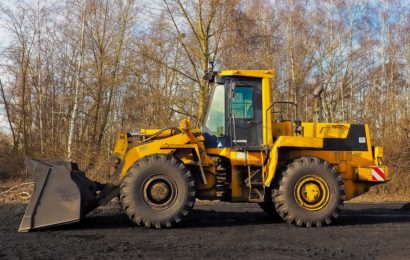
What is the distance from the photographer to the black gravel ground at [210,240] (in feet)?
20.5

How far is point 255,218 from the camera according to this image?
9.91 meters

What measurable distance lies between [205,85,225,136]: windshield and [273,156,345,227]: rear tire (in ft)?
4.62

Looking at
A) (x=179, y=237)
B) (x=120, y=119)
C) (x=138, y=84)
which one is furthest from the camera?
(x=120, y=119)

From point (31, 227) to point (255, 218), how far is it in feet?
14.3

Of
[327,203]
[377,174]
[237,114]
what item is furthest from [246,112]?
[377,174]

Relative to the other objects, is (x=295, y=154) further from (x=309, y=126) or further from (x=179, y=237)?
(x=179, y=237)

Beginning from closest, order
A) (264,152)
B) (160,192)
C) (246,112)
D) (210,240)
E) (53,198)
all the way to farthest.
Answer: (210,240) < (53,198) < (160,192) < (264,152) < (246,112)

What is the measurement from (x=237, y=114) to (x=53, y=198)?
3.45 meters

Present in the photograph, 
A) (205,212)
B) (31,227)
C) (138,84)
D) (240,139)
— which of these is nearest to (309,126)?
(240,139)

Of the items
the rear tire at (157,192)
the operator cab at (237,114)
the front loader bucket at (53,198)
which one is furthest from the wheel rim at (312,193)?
the front loader bucket at (53,198)

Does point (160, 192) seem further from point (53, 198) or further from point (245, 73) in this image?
point (245, 73)

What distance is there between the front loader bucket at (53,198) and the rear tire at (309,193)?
10.9ft

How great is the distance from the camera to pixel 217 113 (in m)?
8.95

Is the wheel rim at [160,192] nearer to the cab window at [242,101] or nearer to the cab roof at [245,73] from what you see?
the cab window at [242,101]
